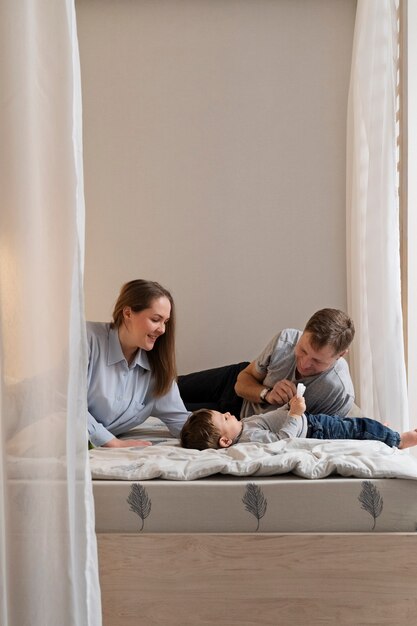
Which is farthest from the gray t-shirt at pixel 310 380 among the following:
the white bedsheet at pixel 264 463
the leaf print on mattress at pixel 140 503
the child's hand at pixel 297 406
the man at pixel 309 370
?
the leaf print on mattress at pixel 140 503

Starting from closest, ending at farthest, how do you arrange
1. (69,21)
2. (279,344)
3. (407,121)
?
(69,21)
(279,344)
(407,121)

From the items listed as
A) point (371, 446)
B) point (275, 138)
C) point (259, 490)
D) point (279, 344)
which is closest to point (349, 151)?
point (275, 138)

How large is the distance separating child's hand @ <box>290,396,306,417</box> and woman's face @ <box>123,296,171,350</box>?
0.47 meters

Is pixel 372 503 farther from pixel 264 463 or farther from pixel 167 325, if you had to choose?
pixel 167 325

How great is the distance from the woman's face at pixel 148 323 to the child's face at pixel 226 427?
33cm

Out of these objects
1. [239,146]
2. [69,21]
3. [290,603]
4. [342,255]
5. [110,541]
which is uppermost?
Result: [239,146]

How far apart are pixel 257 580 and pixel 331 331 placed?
96 cm

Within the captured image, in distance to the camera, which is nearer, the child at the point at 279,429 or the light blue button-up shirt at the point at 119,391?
the child at the point at 279,429

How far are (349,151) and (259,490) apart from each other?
217cm

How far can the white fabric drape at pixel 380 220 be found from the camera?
298 centimetres

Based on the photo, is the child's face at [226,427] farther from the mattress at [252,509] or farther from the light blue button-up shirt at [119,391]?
the mattress at [252,509]

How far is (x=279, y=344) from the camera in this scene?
2945 mm

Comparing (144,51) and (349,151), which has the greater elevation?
(144,51)

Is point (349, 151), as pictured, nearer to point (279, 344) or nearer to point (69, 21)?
point (279, 344)
